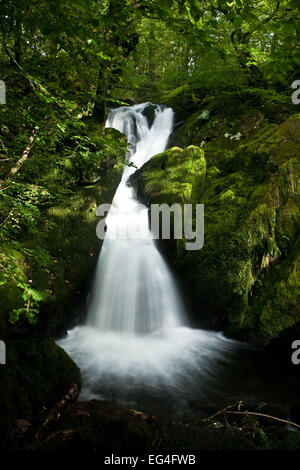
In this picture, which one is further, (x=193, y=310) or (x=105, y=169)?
(x=105, y=169)

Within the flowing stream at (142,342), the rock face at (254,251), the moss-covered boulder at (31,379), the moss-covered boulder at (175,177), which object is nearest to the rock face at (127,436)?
the moss-covered boulder at (31,379)

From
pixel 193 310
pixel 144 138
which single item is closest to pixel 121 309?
pixel 193 310

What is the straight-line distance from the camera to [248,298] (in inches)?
216

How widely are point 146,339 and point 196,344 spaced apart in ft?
3.61

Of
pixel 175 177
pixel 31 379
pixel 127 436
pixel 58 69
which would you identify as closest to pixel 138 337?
pixel 31 379

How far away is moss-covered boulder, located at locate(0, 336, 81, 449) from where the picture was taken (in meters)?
2.44

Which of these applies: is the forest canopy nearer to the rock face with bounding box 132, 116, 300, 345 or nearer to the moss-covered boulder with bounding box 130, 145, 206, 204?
the moss-covered boulder with bounding box 130, 145, 206, 204

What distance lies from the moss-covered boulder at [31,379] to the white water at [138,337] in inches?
32.0

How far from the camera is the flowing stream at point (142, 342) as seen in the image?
3908 mm

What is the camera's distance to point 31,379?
2945mm

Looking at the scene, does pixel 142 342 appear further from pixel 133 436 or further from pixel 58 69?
pixel 58 69

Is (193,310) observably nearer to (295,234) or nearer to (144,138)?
(295,234)

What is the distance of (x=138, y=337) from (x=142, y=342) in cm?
23

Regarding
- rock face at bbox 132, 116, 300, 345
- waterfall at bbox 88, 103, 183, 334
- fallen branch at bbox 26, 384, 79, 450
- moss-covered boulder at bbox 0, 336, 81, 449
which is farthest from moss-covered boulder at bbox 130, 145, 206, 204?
fallen branch at bbox 26, 384, 79, 450
